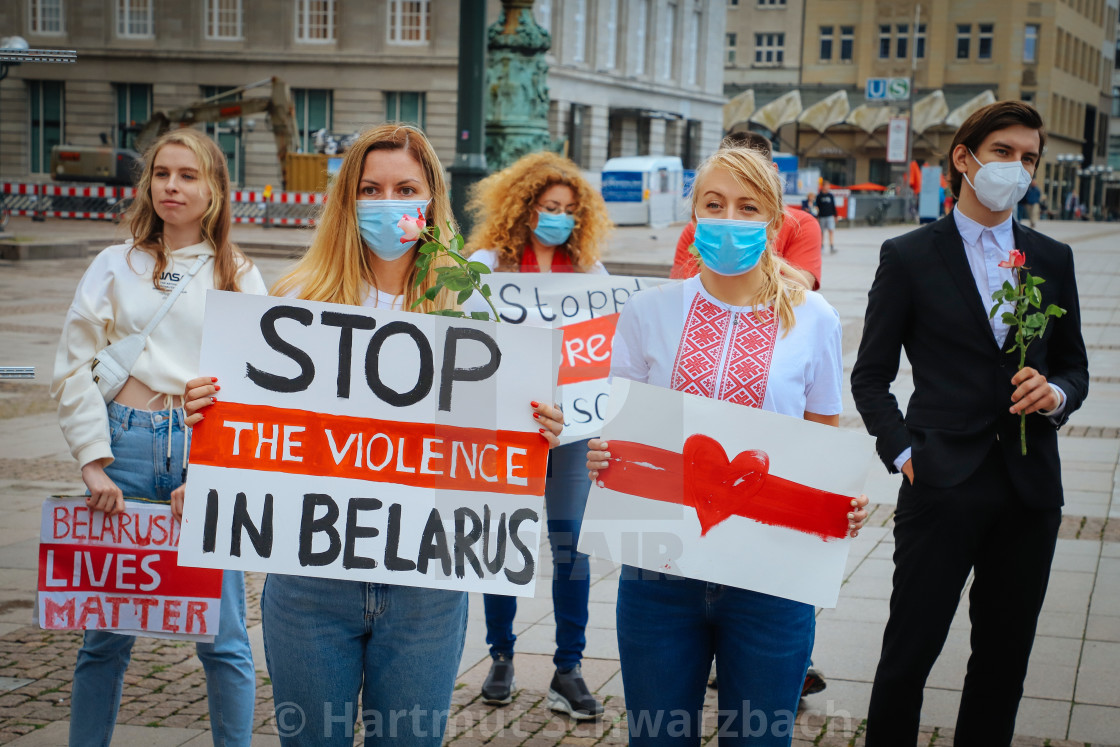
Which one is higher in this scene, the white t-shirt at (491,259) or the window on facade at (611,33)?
the window on facade at (611,33)

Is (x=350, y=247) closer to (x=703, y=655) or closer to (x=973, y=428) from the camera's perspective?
(x=703, y=655)

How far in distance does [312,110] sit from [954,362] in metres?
47.0

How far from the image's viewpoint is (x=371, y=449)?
9.87ft

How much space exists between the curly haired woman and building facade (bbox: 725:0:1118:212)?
227 feet

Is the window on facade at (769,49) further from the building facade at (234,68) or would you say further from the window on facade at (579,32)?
the building facade at (234,68)

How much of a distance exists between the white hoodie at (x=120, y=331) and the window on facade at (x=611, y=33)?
181ft

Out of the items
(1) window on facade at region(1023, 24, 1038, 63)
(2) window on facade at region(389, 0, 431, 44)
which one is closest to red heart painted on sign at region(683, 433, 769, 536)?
(2) window on facade at region(389, 0, 431, 44)

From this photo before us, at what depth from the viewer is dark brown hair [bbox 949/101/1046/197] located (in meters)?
3.52

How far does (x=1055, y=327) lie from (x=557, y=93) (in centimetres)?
4974

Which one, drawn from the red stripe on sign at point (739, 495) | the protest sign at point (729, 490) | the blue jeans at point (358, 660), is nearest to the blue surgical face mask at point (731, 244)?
the protest sign at point (729, 490)

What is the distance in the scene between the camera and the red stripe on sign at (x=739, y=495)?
307cm

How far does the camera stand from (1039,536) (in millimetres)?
3445

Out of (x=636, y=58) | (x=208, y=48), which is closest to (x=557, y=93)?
(x=636, y=58)

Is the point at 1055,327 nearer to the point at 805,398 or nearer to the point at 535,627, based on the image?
the point at 805,398
